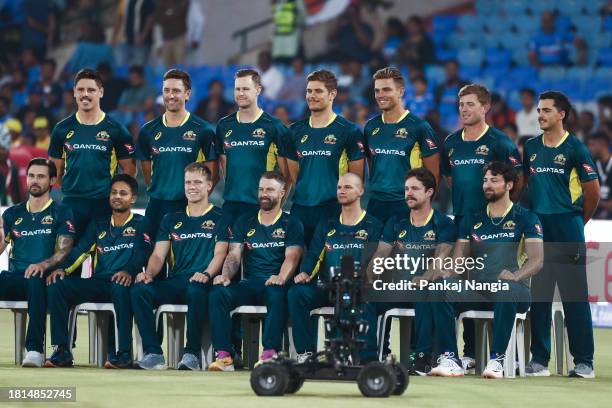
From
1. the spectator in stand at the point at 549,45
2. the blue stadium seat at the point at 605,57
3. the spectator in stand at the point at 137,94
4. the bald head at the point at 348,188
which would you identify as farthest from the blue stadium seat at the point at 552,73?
the bald head at the point at 348,188

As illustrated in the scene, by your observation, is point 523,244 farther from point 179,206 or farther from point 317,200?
point 179,206

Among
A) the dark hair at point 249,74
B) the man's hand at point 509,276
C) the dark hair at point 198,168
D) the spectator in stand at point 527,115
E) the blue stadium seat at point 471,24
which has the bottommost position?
the man's hand at point 509,276

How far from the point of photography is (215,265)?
9.90m

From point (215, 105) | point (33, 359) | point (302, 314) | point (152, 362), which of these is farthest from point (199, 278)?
point (215, 105)

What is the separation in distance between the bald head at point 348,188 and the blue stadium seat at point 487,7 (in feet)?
48.2

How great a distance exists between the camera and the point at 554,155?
9789 millimetres

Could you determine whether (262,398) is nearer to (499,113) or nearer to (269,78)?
(499,113)

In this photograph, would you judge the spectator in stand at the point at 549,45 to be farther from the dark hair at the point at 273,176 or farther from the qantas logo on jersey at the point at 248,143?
the dark hair at the point at 273,176

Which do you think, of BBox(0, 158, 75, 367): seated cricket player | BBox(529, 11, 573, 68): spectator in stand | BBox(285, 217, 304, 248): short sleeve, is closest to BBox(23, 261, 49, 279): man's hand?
BBox(0, 158, 75, 367): seated cricket player

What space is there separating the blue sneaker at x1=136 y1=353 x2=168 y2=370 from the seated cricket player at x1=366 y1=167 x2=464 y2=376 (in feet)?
5.08

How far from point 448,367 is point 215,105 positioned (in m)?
13.6

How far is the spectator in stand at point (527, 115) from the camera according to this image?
20.5 m

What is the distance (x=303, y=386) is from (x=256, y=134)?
2.61 metres

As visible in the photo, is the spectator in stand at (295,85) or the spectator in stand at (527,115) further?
the spectator in stand at (295,85)
